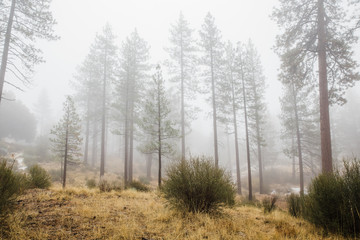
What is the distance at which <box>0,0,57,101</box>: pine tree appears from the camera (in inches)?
352

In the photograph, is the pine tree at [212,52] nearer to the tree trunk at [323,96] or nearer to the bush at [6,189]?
the tree trunk at [323,96]

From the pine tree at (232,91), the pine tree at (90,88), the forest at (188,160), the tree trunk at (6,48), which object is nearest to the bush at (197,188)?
the forest at (188,160)

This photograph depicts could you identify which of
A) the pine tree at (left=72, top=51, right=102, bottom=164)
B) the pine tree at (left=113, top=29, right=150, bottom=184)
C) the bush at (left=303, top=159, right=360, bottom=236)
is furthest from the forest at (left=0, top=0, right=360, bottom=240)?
the pine tree at (left=72, top=51, right=102, bottom=164)

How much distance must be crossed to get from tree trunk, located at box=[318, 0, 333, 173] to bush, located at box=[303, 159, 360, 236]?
5035mm

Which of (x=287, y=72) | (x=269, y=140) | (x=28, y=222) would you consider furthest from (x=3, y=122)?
(x=269, y=140)

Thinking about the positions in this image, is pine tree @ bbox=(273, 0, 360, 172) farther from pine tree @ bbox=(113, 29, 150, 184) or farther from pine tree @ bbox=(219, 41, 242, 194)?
pine tree @ bbox=(113, 29, 150, 184)

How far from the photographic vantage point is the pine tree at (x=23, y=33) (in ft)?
29.4

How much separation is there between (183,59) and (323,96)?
11899 mm

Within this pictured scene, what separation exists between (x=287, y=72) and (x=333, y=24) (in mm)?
2764

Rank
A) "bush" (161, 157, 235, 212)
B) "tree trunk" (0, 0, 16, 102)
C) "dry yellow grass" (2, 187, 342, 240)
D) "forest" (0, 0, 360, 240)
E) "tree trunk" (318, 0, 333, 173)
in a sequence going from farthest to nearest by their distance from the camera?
"tree trunk" (0, 0, 16, 102), "tree trunk" (318, 0, 333, 173), "bush" (161, 157, 235, 212), "forest" (0, 0, 360, 240), "dry yellow grass" (2, 187, 342, 240)

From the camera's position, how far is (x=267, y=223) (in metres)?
3.88

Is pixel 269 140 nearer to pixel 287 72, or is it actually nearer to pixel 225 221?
pixel 287 72

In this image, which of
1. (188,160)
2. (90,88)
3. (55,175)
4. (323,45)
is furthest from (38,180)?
(90,88)

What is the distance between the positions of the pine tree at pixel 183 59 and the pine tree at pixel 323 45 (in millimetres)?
8431
